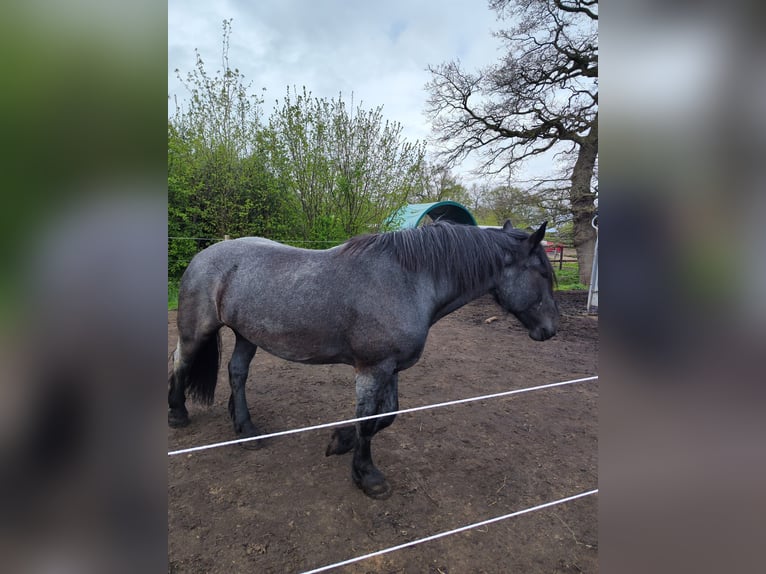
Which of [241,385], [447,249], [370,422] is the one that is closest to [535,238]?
[447,249]

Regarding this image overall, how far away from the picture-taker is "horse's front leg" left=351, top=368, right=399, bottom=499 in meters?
2.30

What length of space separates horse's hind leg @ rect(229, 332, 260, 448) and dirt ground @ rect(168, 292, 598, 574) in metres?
0.17

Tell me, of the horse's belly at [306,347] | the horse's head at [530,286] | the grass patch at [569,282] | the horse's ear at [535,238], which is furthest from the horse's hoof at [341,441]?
the grass patch at [569,282]

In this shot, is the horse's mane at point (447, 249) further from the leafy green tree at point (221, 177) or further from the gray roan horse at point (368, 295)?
the leafy green tree at point (221, 177)

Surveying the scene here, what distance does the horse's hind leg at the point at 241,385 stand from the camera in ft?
9.75

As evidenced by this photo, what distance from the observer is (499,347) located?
5.93 m

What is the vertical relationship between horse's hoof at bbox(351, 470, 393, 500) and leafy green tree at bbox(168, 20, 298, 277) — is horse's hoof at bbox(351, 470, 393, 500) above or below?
below

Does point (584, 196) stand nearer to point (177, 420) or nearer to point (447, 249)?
point (447, 249)

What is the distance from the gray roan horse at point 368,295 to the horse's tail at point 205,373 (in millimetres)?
316

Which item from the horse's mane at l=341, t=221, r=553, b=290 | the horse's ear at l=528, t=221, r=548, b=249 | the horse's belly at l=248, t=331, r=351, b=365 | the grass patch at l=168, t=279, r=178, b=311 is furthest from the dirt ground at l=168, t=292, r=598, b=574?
the grass patch at l=168, t=279, r=178, b=311

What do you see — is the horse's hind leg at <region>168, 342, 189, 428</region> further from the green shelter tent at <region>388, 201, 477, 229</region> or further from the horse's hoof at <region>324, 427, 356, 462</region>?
the green shelter tent at <region>388, 201, 477, 229</region>

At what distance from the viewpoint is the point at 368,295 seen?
231 cm
